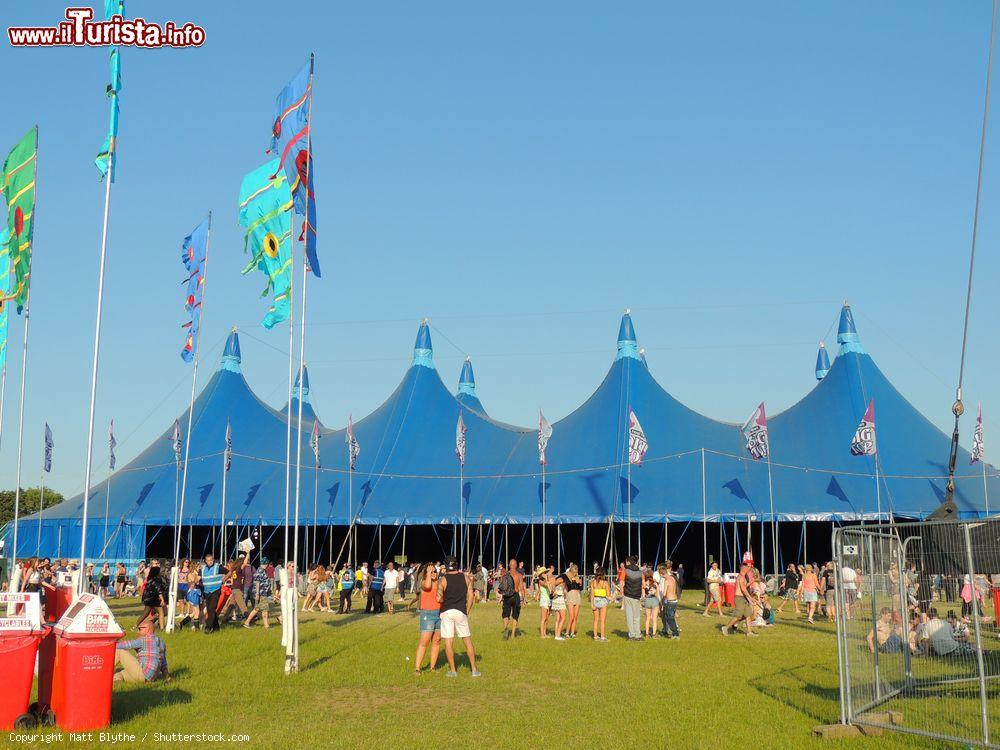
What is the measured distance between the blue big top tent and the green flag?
1145cm

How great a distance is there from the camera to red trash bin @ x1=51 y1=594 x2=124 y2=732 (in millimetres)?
8367

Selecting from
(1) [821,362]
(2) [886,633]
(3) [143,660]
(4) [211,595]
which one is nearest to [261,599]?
(4) [211,595]

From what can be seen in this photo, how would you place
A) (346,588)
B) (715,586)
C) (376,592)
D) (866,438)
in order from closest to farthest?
(715,586) → (346,588) → (376,592) → (866,438)

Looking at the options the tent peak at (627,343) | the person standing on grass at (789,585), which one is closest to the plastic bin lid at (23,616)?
the person standing on grass at (789,585)

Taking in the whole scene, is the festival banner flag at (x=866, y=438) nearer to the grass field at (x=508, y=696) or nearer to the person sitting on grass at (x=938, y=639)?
the grass field at (x=508, y=696)

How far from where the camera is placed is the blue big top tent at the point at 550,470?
29047 millimetres

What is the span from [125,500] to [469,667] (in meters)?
24.9

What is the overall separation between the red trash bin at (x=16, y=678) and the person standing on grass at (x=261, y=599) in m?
9.11

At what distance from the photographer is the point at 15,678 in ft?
27.5

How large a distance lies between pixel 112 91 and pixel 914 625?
38.0ft

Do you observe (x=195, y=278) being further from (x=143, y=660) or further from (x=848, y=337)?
(x=848, y=337)

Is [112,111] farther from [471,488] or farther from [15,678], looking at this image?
[471,488]

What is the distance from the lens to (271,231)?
1473cm

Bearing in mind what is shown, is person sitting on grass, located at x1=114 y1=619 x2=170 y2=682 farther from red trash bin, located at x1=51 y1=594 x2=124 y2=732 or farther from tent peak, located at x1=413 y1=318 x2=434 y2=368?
tent peak, located at x1=413 y1=318 x2=434 y2=368
